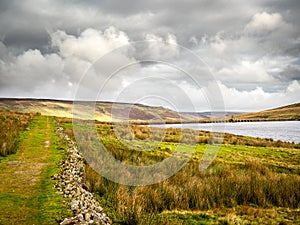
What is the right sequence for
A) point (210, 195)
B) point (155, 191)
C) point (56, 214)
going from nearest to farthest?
point (56, 214)
point (155, 191)
point (210, 195)

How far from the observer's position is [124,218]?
6004 mm

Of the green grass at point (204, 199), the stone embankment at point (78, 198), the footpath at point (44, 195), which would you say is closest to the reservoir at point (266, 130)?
the green grass at point (204, 199)

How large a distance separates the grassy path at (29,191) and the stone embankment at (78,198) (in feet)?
0.71

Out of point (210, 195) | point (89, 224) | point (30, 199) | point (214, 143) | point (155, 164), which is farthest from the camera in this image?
point (214, 143)

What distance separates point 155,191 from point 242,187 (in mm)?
3112

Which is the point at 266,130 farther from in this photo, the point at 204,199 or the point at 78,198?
the point at 78,198

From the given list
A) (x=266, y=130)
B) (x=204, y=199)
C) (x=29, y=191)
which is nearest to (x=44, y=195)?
(x=29, y=191)

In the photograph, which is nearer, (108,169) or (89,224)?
(89,224)

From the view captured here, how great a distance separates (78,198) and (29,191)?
139 centimetres

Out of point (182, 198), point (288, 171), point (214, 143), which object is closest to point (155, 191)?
point (182, 198)

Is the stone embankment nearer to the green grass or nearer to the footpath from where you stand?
the footpath

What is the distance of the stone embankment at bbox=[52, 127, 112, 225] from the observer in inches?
214

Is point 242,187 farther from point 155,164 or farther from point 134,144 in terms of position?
point 134,144

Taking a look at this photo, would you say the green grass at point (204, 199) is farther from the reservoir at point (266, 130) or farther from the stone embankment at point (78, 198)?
the reservoir at point (266, 130)
